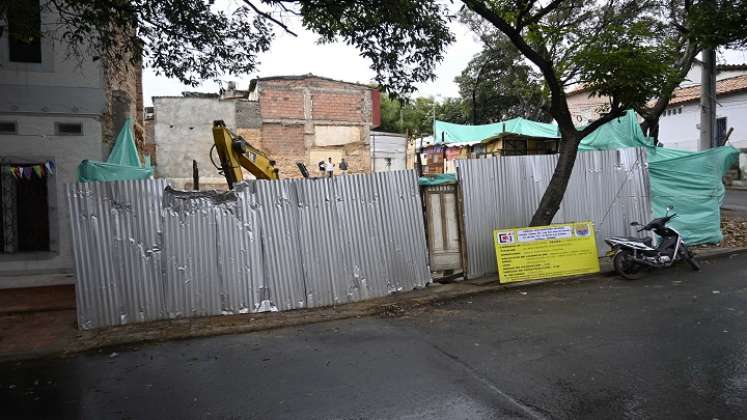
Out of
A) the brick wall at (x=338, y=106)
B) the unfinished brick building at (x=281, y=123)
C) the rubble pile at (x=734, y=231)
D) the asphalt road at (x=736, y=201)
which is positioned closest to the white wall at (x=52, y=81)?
the rubble pile at (x=734, y=231)

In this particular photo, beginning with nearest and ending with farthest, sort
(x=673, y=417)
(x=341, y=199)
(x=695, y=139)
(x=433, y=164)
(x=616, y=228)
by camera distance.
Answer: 1. (x=673, y=417)
2. (x=341, y=199)
3. (x=616, y=228)
4. (x=433, y=164)
5. (x=695, y=139)

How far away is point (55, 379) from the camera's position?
17.1 feet

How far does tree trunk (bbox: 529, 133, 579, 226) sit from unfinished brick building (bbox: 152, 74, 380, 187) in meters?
18.3

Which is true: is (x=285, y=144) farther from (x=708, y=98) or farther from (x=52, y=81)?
(x=708, y=98)

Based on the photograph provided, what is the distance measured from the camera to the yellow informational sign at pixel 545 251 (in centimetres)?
878

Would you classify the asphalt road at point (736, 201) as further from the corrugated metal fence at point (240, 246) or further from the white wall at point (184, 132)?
the white wall at point (184, 132)

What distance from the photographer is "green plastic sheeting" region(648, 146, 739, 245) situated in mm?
11242

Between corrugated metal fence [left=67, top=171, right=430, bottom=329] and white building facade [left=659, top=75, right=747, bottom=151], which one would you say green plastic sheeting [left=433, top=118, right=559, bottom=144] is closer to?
corrugated metal fence [left=67, top=171, right=430, bottom=329]

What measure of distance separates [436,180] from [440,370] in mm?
4789

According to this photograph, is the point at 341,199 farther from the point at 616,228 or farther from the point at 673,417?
the point at 616,228

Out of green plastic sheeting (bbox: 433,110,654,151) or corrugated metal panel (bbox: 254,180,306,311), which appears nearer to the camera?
corrugated metal panel (bbox: 254,180,306,311)

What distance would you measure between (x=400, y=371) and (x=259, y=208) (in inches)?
143

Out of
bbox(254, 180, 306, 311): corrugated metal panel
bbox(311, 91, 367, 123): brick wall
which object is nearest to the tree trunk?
bbox(254, 180, 306, 311): corrugated metal panel

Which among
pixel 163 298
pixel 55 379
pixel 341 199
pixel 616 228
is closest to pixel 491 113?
pixel 616 228
